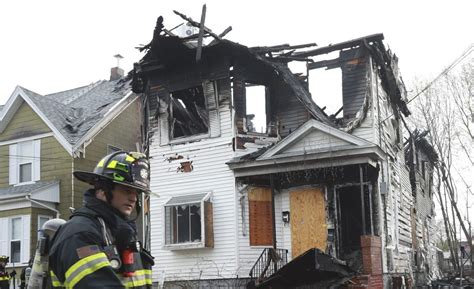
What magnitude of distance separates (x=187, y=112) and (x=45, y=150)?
6184mm

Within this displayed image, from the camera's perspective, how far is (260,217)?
16.6m

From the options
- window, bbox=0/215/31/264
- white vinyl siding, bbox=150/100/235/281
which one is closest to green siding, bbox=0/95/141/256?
window, bbox=0/215/31/264

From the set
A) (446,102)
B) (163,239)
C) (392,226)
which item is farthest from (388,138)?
(446,102)

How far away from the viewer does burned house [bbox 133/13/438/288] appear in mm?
15727

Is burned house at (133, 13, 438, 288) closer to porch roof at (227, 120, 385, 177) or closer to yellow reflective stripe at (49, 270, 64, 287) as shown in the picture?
porch roof at (227, 120, 385, 177)

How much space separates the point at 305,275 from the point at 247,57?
6.59 m

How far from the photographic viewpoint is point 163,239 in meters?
17.2

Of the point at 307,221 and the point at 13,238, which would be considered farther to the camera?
the point at 13,238

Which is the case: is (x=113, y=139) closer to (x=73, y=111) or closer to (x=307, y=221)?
(x=73, y=111)

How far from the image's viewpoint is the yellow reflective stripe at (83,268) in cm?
282

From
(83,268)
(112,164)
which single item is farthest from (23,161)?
(83,268)

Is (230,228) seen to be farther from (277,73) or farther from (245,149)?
(277,73)

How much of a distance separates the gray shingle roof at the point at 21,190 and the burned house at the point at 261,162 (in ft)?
16.0

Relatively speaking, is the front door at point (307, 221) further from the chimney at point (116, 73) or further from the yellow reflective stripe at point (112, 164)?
the chimney at point (116, 73)
